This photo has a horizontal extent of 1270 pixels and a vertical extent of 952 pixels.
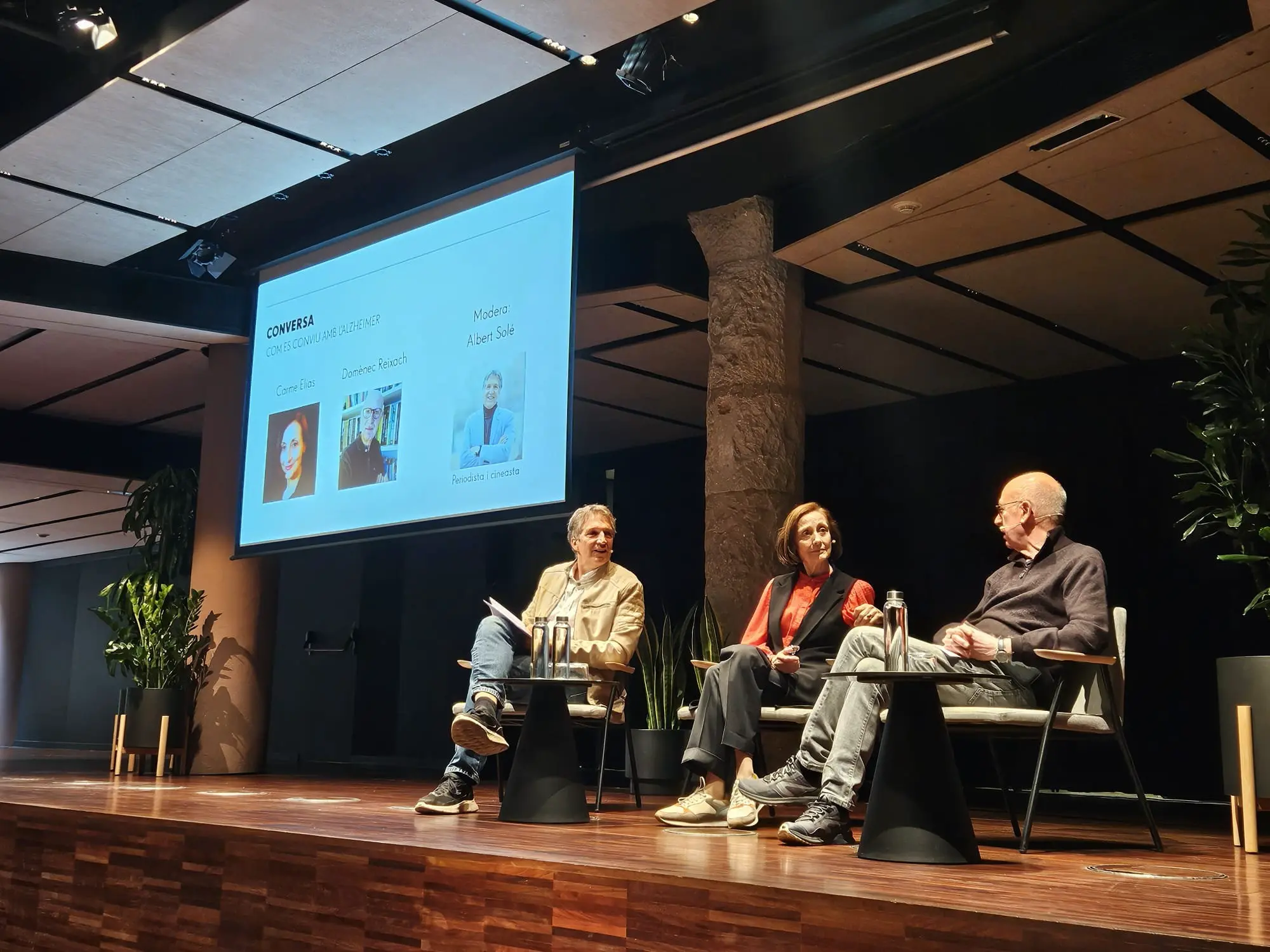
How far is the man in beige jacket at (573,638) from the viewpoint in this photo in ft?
11.8

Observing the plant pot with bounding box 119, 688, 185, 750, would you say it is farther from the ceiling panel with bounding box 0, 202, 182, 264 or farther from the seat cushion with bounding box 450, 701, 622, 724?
the seat cushion with bounding box 450, 701, 622, 724

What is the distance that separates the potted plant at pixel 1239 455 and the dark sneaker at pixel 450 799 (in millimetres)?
2251

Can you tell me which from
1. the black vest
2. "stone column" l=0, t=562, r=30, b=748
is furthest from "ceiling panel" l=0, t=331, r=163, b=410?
"stone column" l=0, t=562, r=30, b=748

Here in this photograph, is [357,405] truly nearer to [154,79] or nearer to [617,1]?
[154,79]

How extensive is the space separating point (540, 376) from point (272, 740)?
6.94 metres

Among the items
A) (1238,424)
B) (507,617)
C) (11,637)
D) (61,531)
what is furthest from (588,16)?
(11,637)

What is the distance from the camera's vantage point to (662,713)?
5.01 metres

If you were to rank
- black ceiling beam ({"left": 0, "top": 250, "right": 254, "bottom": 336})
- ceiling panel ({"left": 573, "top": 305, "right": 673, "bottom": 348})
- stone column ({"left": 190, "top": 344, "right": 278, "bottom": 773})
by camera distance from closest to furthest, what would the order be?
ceiling panel ({"left": 573, "top": 305, "right": 673, "bottom": 348}) → black ceiling beam ({"left": 0, "top": 250, "right": 254, "bottom": 336}) → stone column ({"left": 190, "top": 344, "right": 278, "bottom": 773})

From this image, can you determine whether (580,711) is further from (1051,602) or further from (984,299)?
(984,299)

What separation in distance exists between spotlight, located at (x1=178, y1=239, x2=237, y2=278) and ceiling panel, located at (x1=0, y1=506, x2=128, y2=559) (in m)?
5.39

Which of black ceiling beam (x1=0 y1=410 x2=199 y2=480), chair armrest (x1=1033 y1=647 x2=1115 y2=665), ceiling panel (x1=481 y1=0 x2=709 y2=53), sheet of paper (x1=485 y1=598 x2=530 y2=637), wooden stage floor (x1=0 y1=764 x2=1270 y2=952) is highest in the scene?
ceiling panel (x1=481 y1=0 x2=709 y2=53)

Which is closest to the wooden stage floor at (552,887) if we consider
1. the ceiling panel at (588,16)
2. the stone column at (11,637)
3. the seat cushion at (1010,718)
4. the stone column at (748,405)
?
the seat cushion at (1010,718)

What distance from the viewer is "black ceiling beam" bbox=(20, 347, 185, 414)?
7465mm

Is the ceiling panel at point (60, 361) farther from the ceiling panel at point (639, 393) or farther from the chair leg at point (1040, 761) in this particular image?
the chair leg at point (1040, 761)
